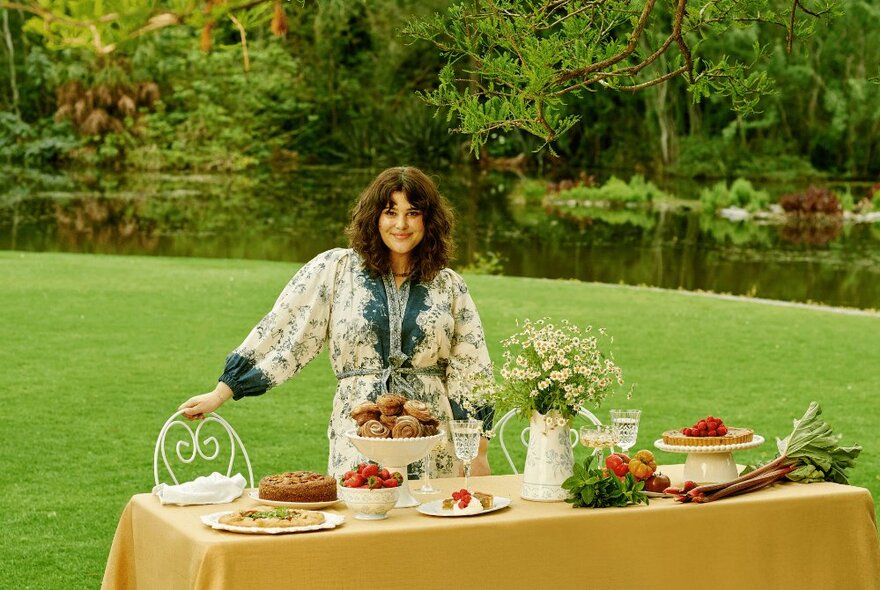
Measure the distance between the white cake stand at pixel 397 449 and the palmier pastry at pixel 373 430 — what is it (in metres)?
0.02

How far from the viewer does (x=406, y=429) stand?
132 inches

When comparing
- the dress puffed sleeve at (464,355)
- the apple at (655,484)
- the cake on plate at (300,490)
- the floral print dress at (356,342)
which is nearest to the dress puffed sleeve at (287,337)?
the floral print dress at (356,342)

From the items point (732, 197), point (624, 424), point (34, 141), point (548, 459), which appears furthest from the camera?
point (34, 141)

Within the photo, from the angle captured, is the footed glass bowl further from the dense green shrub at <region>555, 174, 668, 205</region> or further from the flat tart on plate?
the dense green shrub at <region>555, 174, 668, 205</region>

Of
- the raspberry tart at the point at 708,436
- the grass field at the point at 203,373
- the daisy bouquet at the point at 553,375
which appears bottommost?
the grass field at the point at 203,373

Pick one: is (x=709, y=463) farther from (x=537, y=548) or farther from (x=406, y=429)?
(x=406, y=429)

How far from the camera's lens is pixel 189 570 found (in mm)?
3086

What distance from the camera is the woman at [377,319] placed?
13.1ft

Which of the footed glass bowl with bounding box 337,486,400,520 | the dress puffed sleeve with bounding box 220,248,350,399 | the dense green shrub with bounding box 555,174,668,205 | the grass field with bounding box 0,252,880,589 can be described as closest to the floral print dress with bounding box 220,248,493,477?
the dress puffed sleeve with bounding box 220,248,350,399

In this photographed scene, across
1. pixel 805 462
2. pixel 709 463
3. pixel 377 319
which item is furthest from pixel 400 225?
pixel 805 462

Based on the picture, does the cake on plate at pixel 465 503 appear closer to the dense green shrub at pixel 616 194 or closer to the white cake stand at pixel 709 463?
the white cake stand at pixel 709 463

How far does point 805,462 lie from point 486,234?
21.0m

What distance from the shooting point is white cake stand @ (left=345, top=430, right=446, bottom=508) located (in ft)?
10.9

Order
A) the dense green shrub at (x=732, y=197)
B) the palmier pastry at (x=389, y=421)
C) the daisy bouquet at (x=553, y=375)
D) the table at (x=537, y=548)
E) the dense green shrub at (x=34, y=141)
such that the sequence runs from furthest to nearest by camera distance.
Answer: the dense green shrub at (x=34, y=141)
the dense green shrub at (x=732, y=197)
the daisy bouquet at (x=553, y=375)
the palmier pastry at (x=389, y=421)
the table at (x=537, y=548)
